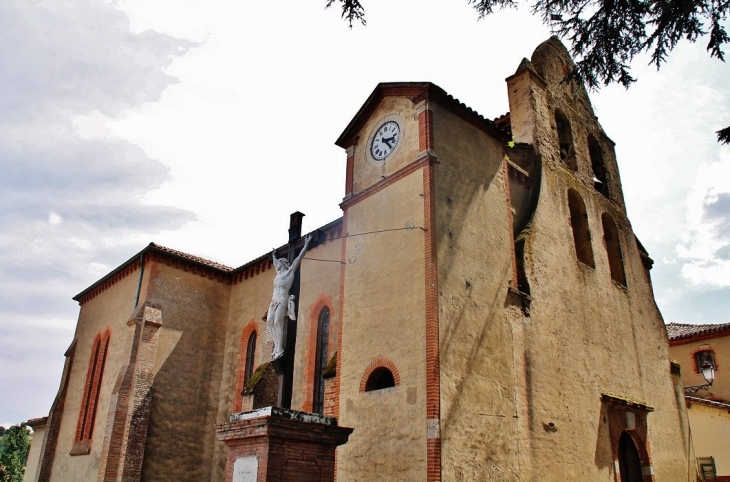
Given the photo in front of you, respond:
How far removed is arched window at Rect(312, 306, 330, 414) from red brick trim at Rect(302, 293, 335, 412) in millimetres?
60

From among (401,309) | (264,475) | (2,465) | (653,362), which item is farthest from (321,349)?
(2,465)

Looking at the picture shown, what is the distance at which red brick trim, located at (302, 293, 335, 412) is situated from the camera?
14.2 metres

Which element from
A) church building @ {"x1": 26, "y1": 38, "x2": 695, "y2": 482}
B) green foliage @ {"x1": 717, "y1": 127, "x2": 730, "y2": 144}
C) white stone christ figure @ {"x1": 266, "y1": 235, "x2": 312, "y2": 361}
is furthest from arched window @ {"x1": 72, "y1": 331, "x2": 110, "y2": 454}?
green foliage @ {"x1": 717, "y1": 127, "x2": 730, "y2": 144}

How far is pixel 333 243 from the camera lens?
1534cm

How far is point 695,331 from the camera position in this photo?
80.0 feet

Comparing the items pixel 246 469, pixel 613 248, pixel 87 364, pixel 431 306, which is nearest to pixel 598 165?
pixel 613 248

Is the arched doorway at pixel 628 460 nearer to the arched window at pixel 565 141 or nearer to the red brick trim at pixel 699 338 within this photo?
the arched window at pixel 565 141

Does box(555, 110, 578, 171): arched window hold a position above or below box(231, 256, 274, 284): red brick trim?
above

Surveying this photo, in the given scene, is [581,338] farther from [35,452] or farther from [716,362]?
[35,452]

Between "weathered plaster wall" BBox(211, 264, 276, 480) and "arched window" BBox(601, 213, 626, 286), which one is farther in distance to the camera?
"weathered plaster wall" BBox(211, 264, 276, 480)

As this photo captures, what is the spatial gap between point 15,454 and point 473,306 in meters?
35.3

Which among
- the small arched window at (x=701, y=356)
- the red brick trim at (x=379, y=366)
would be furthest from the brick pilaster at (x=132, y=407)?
the small arched window at (x=701, y=356)

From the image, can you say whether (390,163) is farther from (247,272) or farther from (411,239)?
(247,272)

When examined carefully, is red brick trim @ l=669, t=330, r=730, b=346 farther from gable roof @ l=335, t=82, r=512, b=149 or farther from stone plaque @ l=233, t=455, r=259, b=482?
stone plaque @ l=233, t=455, r=259, b=482
